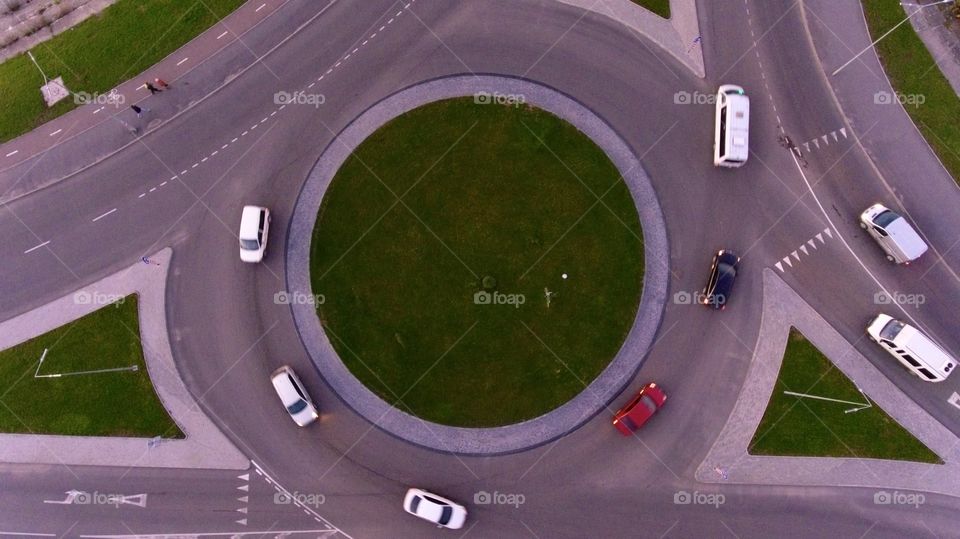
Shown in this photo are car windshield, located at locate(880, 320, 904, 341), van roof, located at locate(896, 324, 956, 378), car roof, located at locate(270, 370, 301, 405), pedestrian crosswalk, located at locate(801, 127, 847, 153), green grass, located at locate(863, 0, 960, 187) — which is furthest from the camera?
pedestrian crosswalk, located at locate(801, 127, 847, 153)

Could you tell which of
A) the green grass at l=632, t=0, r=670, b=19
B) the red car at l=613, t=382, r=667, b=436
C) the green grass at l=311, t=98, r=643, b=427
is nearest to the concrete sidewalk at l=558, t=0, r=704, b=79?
the green grass at l=632, t=0, r=670, b=19

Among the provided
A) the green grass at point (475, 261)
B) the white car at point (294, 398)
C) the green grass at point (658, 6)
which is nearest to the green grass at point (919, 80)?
the green grass at point (658, 6)

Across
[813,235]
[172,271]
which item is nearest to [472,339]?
[172,271]

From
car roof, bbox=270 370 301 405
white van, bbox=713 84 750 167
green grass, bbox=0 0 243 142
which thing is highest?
green grass, bbox=0 0 243 142

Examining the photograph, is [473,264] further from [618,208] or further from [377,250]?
[618,208]

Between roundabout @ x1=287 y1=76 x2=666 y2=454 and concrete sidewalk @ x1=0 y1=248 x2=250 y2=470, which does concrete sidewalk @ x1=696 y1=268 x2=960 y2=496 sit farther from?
concrete sidewalk @ x1=0 y1=248 x2=250 y2=470

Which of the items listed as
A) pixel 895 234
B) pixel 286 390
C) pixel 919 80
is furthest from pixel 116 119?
pixel 919 80

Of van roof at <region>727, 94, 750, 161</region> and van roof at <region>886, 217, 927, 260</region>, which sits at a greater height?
van roof at <region>727, 94, 750, 161</region>

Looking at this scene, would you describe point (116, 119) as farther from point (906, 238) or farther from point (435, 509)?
point (906, 238)
